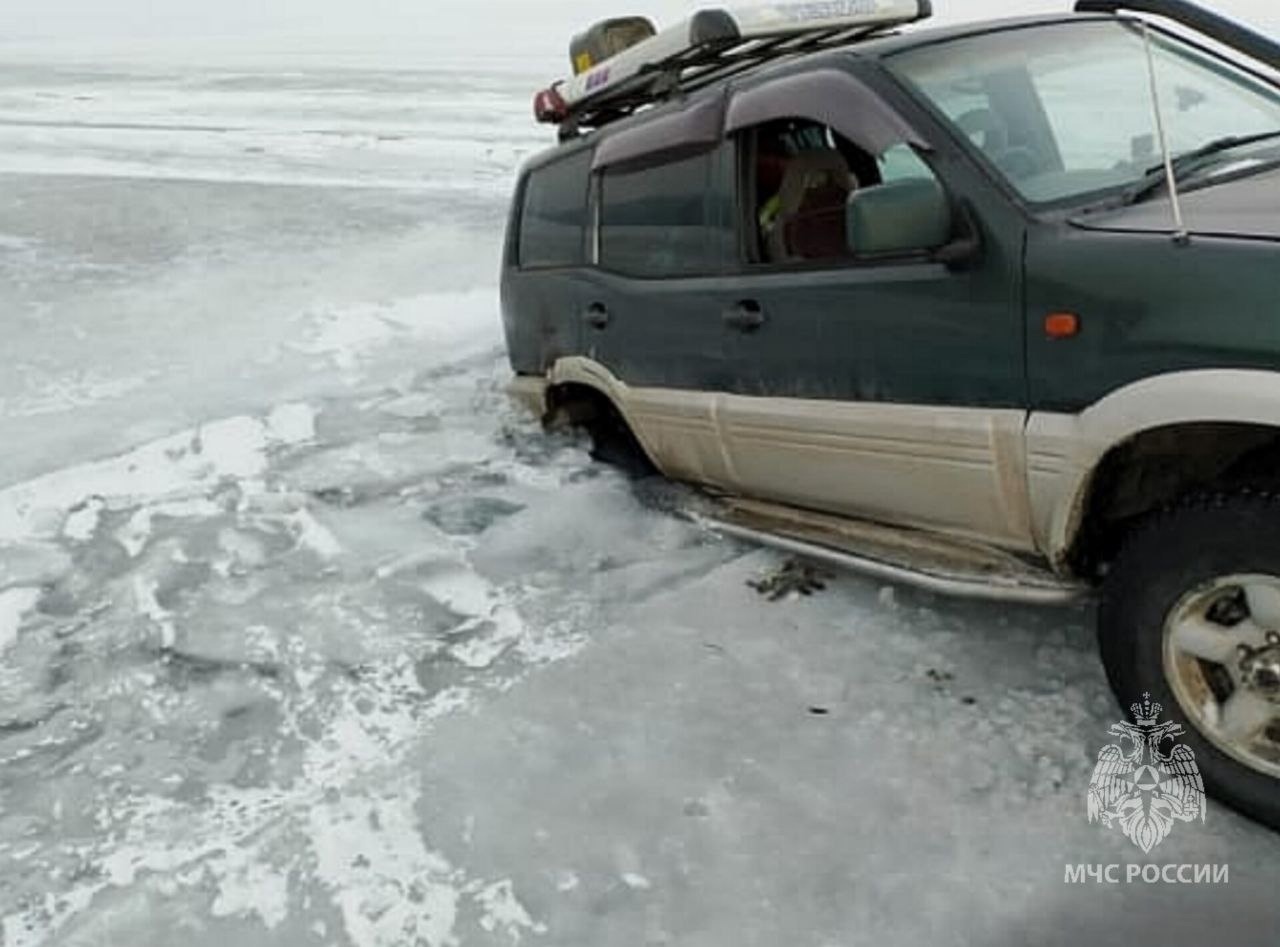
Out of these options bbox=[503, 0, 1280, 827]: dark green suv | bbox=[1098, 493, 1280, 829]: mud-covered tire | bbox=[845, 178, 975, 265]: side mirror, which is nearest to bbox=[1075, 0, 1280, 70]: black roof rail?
bbox=[503, 0, 1280, 827]: dark green suv

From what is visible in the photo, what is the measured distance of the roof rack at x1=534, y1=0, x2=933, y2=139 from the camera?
429cm

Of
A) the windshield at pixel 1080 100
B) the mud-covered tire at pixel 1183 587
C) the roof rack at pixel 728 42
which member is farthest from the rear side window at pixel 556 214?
the mud-covered tire at pixel 1183 587

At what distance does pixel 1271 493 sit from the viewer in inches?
110

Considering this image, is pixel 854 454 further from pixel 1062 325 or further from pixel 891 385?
pixel 1062 325

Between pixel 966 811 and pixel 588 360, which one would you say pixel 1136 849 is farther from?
pixel 588 360

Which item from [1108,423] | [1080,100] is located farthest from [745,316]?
[1108,423]

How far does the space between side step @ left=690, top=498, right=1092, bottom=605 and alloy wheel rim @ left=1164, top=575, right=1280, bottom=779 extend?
394 millimetres

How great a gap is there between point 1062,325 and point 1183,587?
0.66m

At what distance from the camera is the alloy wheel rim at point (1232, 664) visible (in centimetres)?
286

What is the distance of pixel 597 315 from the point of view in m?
4.91

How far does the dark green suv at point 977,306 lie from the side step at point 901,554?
10 millimetres

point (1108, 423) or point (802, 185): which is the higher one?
point (802, 185)

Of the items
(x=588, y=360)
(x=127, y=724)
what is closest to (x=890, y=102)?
(x=588, y=360)

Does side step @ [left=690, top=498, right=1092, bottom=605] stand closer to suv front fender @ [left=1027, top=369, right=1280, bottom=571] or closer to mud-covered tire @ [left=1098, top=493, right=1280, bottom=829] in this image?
suv front fender @ [left=1027, top=369, right=1280, bottom=571]
